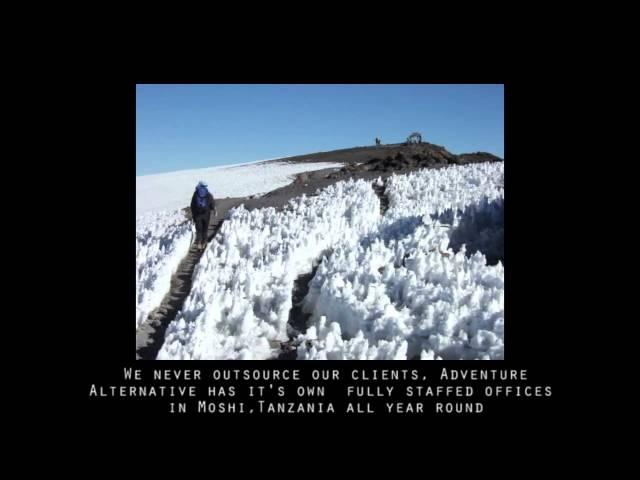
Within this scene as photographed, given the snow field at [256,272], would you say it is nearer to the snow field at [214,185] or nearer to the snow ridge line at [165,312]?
the snow ridge line at [165,312]

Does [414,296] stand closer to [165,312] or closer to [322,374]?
[322,374]

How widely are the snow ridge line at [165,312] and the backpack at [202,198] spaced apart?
949 millimetres

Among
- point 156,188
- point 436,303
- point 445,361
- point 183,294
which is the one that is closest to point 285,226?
point 183,294

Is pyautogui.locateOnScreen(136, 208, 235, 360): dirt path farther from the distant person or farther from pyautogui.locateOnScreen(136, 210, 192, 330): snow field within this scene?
the distant person

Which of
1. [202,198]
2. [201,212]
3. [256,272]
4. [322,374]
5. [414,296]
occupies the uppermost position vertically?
[202,198]

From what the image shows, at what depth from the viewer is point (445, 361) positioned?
5.21 metres

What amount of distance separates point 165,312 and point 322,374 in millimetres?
2912

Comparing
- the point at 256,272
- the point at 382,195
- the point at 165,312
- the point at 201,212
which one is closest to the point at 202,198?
the point at 201,212

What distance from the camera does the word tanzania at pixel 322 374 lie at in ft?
16.7

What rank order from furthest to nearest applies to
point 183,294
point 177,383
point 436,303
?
point 183,294 → point 436,303 → point 177,383

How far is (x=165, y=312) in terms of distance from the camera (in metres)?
7.01

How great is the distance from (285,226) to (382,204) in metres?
3.16

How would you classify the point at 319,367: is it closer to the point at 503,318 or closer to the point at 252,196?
the point at 503,318

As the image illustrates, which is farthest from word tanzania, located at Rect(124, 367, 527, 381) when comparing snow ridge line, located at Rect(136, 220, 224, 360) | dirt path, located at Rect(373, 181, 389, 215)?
dirt path, located at Rect(373, 181, 389, 215)
